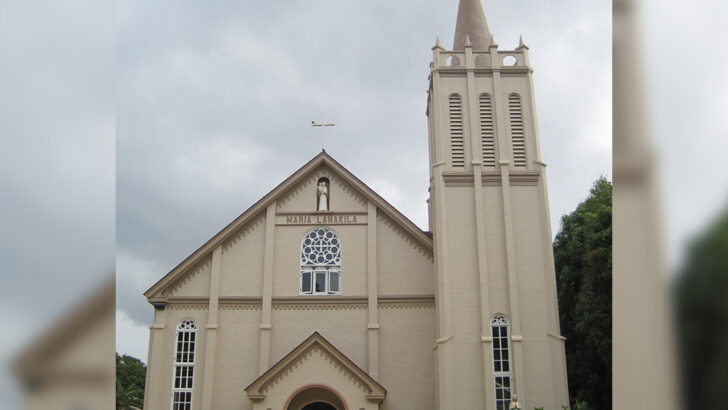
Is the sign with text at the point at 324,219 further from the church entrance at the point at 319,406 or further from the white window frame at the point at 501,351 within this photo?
the church entrance at the point at 319,406

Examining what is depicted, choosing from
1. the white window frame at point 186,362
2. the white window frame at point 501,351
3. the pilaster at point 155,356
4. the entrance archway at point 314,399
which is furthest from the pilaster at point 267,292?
the white window frame at point 501,351

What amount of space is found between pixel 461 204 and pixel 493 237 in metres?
1.69

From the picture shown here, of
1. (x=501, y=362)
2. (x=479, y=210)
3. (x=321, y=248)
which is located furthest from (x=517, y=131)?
(x=321, y=248)

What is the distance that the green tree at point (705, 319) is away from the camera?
63.4 inches

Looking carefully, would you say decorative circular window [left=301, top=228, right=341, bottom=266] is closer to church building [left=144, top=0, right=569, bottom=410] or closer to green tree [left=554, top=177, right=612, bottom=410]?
church building [left=144, top=0, right=569, bottom=410]

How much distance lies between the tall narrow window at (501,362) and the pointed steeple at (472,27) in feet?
39.3

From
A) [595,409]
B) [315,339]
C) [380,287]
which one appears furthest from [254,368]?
[595,409]

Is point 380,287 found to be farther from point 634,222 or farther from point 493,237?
point 634,222

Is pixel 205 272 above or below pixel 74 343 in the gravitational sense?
above

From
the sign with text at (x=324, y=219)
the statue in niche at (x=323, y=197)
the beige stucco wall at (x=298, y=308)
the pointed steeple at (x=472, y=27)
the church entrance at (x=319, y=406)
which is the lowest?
the church entrance at (x=319, y=406)

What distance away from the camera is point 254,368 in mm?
22281

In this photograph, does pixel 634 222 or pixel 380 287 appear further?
pixel 380 287

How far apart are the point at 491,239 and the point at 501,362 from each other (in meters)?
4.37

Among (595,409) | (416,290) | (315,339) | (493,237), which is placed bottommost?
(595,409)
